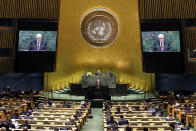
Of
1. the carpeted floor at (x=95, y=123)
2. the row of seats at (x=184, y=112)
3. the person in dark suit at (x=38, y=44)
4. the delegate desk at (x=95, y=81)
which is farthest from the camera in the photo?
the person in dark suit at (x=38, y=44)

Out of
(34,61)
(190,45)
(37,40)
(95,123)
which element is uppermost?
(37,40)

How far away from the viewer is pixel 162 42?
22812 millimetres

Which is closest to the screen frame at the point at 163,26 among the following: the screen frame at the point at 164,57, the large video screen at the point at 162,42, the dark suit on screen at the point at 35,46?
the screen frame at the point at 164,57

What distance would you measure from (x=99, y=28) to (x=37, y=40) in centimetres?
575

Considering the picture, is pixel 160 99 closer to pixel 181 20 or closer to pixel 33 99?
pixel 181 20

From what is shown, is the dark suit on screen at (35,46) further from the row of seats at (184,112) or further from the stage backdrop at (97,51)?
the row of seats at (184,112)

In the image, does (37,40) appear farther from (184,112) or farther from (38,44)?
(184,112)

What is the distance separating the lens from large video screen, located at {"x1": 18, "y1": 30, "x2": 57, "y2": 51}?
23.2m

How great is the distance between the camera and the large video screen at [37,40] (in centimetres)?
2325

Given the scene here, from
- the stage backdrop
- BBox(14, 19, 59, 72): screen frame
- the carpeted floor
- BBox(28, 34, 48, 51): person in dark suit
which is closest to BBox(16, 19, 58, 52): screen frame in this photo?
BBox(28, 34, 48, 51): person in dark suit

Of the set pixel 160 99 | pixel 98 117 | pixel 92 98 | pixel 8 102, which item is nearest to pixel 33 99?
pixel 8 102

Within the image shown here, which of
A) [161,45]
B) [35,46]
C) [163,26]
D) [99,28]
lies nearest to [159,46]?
[161,45]

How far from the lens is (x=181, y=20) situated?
23250mm

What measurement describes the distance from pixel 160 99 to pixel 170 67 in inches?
104
